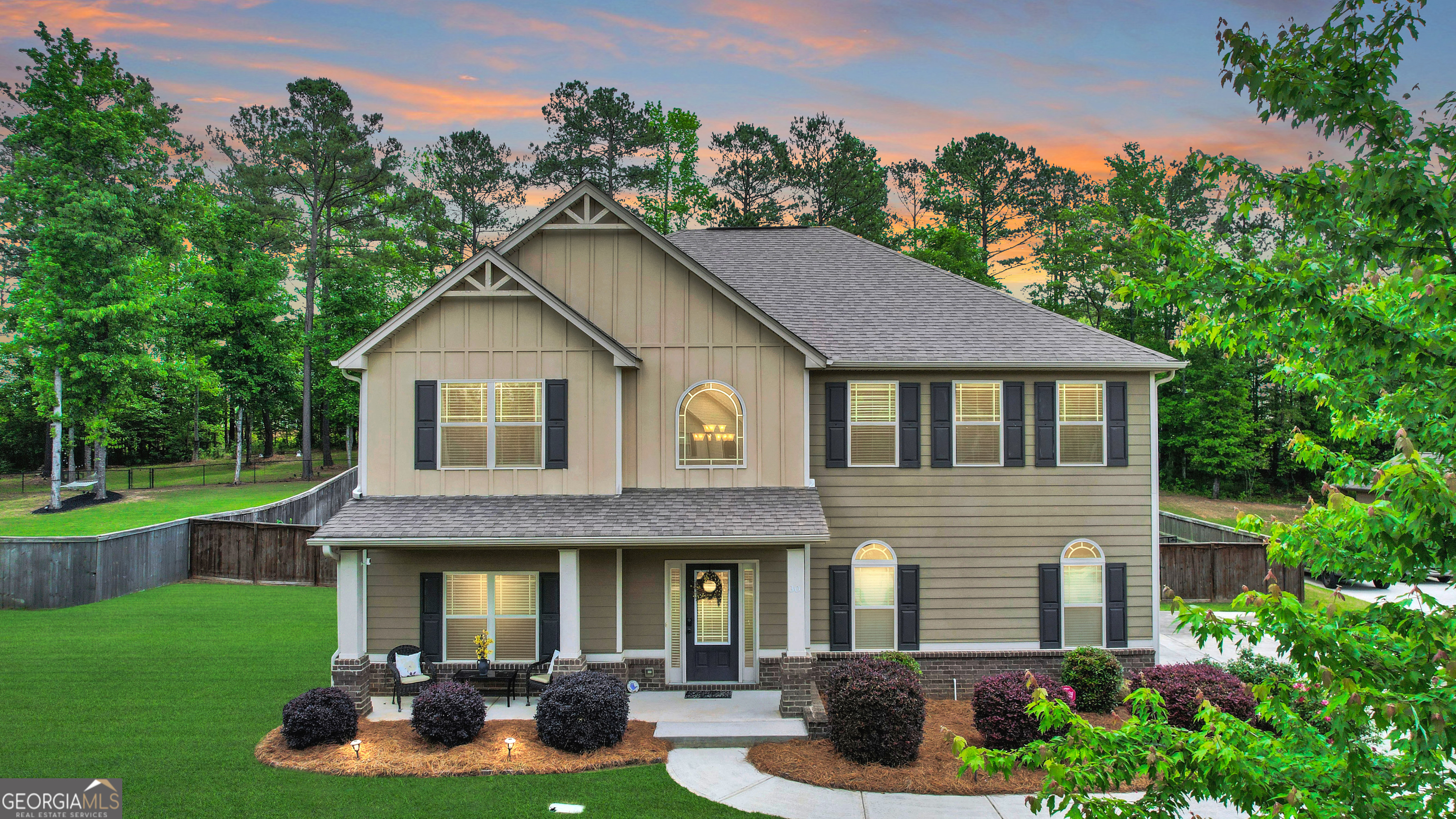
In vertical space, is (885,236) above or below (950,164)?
below

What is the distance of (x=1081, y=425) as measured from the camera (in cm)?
1283

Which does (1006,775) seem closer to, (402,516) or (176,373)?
(402,516)

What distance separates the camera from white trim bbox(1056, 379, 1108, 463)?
41.9 feet

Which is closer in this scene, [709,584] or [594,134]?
[709,584]

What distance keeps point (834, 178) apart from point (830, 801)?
92.6 feet

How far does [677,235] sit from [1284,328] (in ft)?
46.7

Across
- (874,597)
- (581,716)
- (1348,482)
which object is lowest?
(581,716)

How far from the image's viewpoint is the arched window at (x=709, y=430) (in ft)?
40.6

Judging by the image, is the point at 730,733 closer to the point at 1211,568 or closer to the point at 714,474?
the point at 714,474

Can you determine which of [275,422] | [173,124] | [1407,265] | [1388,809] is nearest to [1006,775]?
[1388,809]

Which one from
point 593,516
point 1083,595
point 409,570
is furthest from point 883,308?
point 409,570

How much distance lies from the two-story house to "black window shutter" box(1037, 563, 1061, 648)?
48 mm

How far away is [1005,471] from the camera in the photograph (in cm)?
1276

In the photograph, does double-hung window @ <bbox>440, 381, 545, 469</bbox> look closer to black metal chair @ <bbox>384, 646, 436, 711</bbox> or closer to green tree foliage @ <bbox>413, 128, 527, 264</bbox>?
black metal chair @ <bbox>384, 646, 436, 711</bbox>
